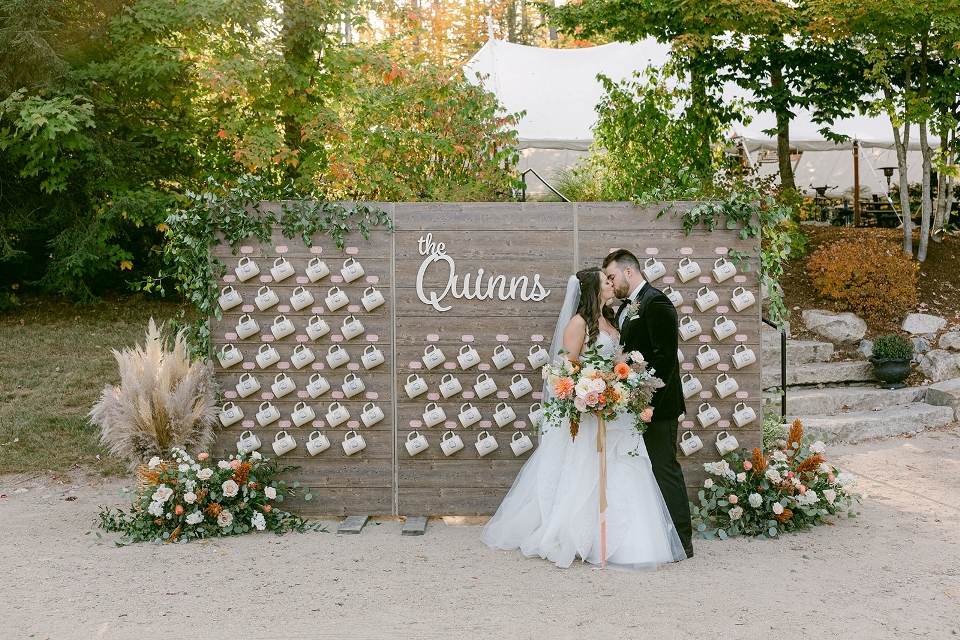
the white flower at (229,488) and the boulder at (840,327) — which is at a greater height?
the boulder at (840,327)

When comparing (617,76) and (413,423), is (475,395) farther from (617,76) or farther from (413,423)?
(617,76)

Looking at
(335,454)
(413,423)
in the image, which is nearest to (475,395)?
(413,423)

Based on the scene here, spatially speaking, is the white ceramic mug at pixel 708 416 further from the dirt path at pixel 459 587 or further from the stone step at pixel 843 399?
the stone step at pixel 843 399

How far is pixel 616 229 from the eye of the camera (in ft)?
20.5

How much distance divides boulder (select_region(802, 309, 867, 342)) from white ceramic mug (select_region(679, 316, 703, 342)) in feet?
14.3

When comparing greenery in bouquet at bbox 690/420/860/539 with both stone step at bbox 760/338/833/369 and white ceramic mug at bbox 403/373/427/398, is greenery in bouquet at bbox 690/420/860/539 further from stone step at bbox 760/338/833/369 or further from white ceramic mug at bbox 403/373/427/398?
stone step at bbox 760/338/833/369

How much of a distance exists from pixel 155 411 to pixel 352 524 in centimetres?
169

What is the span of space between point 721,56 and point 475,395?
761 centimetres

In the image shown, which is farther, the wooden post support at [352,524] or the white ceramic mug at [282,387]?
the white ceramic mug at [282,387]

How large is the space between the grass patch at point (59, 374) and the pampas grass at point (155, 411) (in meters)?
1.70

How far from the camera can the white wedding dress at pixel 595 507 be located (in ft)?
17.3

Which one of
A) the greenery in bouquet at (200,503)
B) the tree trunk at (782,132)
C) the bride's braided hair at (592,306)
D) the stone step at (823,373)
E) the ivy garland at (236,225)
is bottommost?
the greenery in bouquet at (200,503)

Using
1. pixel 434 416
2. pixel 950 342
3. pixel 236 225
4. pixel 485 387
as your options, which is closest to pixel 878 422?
pixel 950 342

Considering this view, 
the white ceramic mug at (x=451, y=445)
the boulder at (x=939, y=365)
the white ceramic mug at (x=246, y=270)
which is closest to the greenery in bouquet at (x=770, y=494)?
the white ceramic mug at (x=451, y=445)
